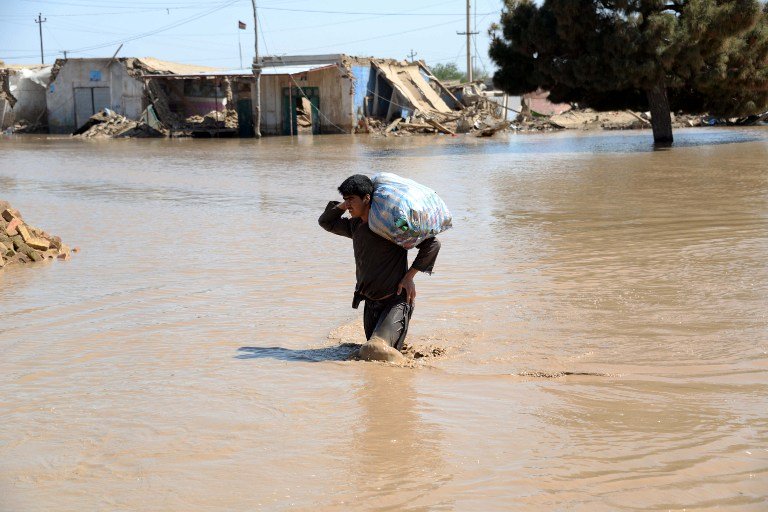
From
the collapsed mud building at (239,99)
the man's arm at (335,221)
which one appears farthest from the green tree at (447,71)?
the man's arm at (335,221)

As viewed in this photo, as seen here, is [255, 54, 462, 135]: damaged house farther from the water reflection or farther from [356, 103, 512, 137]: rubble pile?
the water reflection

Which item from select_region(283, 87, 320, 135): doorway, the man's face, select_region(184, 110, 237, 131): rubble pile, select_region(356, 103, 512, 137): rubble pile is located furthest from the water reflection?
select_region(184, 110, 237, 131): rubble pile

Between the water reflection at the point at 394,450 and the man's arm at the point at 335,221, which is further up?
the man's arm at the point at 335,221

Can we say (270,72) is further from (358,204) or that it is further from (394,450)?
(394,450)

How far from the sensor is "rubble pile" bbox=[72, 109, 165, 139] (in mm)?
39812

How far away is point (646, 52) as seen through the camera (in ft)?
76.3

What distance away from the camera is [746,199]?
1244cm

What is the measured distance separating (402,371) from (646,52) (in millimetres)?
20282

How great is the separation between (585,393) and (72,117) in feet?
142

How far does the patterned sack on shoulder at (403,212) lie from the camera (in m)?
4.86

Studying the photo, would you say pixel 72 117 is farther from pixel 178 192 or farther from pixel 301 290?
pixel 301 290

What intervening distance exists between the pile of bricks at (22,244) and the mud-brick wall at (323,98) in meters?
30.9

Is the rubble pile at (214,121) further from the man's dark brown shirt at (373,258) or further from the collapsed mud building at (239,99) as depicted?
the man's dark brown shirt at (373,258)

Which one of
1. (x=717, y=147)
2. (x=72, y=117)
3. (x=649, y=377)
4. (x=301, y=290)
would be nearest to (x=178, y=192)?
(x=301, y=290)
